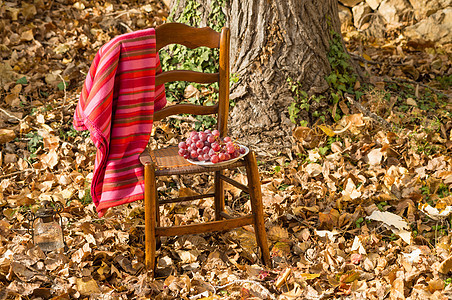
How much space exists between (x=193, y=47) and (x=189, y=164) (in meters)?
0.59

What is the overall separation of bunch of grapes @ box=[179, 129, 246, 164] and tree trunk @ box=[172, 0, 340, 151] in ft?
3.25

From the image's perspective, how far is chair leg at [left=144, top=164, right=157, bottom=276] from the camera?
2020 mm

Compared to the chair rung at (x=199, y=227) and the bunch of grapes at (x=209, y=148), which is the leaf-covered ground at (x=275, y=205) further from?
the bunch of grapes at (x=209, y=148)

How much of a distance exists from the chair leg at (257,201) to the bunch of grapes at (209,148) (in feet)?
0.22

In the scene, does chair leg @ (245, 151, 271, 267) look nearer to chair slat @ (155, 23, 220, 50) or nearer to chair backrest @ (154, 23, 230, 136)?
chair backrest @ (154, 23, 230, 136)

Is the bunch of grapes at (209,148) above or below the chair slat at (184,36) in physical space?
below

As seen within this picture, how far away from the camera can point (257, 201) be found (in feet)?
7.14

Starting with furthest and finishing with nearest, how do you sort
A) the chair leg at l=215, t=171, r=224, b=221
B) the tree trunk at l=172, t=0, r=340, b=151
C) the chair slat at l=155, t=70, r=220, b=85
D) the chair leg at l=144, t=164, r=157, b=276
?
the tree trunk at l=172, t=0, r=340, b=151 < the chair leg at l=215, t=171, r=224, b=221 < the chair slat at l=155, t=70, r=220, b=85 < the chair leg at l=144, t=164, r=157, b=276

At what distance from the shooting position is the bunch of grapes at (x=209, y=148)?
6.77 feet

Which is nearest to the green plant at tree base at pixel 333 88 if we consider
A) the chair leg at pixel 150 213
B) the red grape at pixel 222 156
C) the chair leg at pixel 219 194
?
the chair leg at pixel 219 194

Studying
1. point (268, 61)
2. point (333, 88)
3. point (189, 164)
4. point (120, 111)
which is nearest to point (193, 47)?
point (120, 111)

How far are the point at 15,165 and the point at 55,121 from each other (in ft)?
1.47

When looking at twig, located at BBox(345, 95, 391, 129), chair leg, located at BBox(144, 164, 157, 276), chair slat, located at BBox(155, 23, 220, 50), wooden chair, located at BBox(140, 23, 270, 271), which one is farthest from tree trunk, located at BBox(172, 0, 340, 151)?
chair leg, located at BBox(144, 164, 157, 276)

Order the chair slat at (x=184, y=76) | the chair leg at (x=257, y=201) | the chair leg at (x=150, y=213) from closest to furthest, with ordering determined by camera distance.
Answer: the chair leg at (x=150, y=213), the chair leg at (x=257, y=201), the chair slat at (x=184, y=76)
